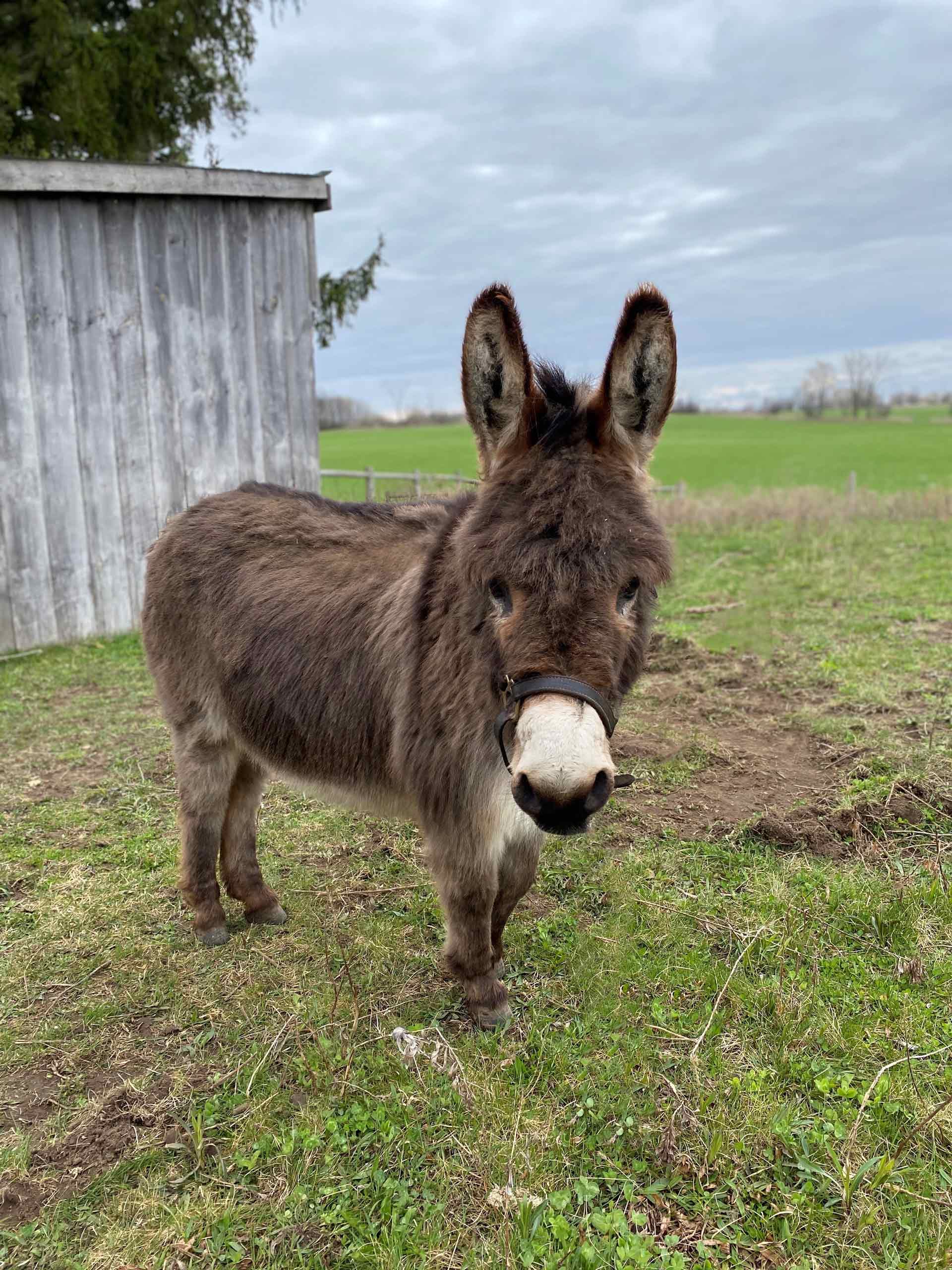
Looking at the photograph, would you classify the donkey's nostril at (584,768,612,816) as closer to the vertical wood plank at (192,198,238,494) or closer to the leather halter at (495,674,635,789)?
the leather halter at (495,674,635,789)

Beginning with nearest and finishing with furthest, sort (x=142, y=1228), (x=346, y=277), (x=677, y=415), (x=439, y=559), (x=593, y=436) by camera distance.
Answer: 1. (x=142, y=1228)
2. (x=593, y=436)
3. (x=439, y=559)
4. (x=346, y=277)
5. (x=677, y=415)

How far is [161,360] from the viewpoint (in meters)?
8.09

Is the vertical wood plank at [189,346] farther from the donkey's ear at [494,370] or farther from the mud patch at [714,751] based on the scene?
the donkey's ear at [494,370]

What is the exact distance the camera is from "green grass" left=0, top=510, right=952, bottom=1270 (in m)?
2.13

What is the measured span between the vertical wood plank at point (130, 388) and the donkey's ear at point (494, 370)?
669 centimetres

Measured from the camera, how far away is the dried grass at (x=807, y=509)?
14961mm

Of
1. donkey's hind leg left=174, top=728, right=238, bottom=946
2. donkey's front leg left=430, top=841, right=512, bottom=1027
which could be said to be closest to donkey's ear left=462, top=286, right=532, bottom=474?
donkey's front leg left=430, top=841, right=512, bottom=1027

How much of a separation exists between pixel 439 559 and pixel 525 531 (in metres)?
0.76

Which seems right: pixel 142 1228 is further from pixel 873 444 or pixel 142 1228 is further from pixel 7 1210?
pixel 873 444

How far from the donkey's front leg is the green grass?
0.12 metres

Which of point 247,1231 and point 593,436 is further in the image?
point 593,436

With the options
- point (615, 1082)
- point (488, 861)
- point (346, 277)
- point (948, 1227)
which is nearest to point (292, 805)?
point (488, 861)

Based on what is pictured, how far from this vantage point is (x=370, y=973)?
3268mm

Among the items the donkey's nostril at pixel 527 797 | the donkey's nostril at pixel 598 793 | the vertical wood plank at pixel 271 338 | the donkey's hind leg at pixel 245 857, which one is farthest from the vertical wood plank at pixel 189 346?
the donkey's nostril at pixel 598 793
